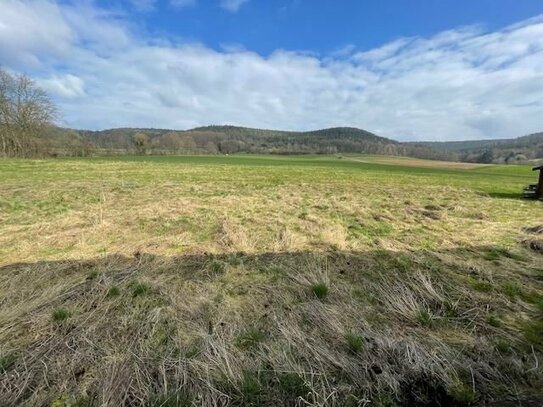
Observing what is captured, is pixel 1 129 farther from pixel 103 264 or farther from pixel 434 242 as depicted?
pixel 434 242

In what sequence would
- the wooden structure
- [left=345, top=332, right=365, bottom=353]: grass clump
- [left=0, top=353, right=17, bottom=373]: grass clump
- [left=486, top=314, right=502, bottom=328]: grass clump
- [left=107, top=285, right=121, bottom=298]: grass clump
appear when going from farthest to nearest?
the wooden structure → [left=107, top=285, right=121, bottom=298]: grass clump → [left=486, top=314, right=502, bottom=328]: grass clump → [left=345, top=332, right=365, bottom=353]: grass clump → [left=0, top=353, right=17, bottom=373]: grass clump

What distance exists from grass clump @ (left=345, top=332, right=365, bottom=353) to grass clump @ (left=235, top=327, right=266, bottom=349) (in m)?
0.91

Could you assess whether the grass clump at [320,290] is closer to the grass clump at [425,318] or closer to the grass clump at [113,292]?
the grass clump at [425,318]

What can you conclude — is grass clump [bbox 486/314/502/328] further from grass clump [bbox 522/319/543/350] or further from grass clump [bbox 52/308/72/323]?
grass clump [bbox 52/308/72/323]

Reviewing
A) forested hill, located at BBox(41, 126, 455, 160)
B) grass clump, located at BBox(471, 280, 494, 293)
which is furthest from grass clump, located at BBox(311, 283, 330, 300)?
forested hill, located at BBox(41, 126, 455, 160)

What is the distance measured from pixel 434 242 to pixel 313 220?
334cm

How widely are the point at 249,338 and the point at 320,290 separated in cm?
149

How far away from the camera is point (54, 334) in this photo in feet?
11.5

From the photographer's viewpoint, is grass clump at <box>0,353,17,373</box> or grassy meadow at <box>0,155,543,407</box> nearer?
grassy meadow at <box>0,155,543,407</box>

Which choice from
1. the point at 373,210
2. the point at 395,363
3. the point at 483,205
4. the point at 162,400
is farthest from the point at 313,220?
the point at 483,205

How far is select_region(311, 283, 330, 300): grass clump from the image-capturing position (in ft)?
14.7

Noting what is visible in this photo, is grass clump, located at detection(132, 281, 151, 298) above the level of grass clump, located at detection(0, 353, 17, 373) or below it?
below

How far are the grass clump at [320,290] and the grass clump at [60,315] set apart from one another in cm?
317

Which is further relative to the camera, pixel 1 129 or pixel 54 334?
pixel 1 129
